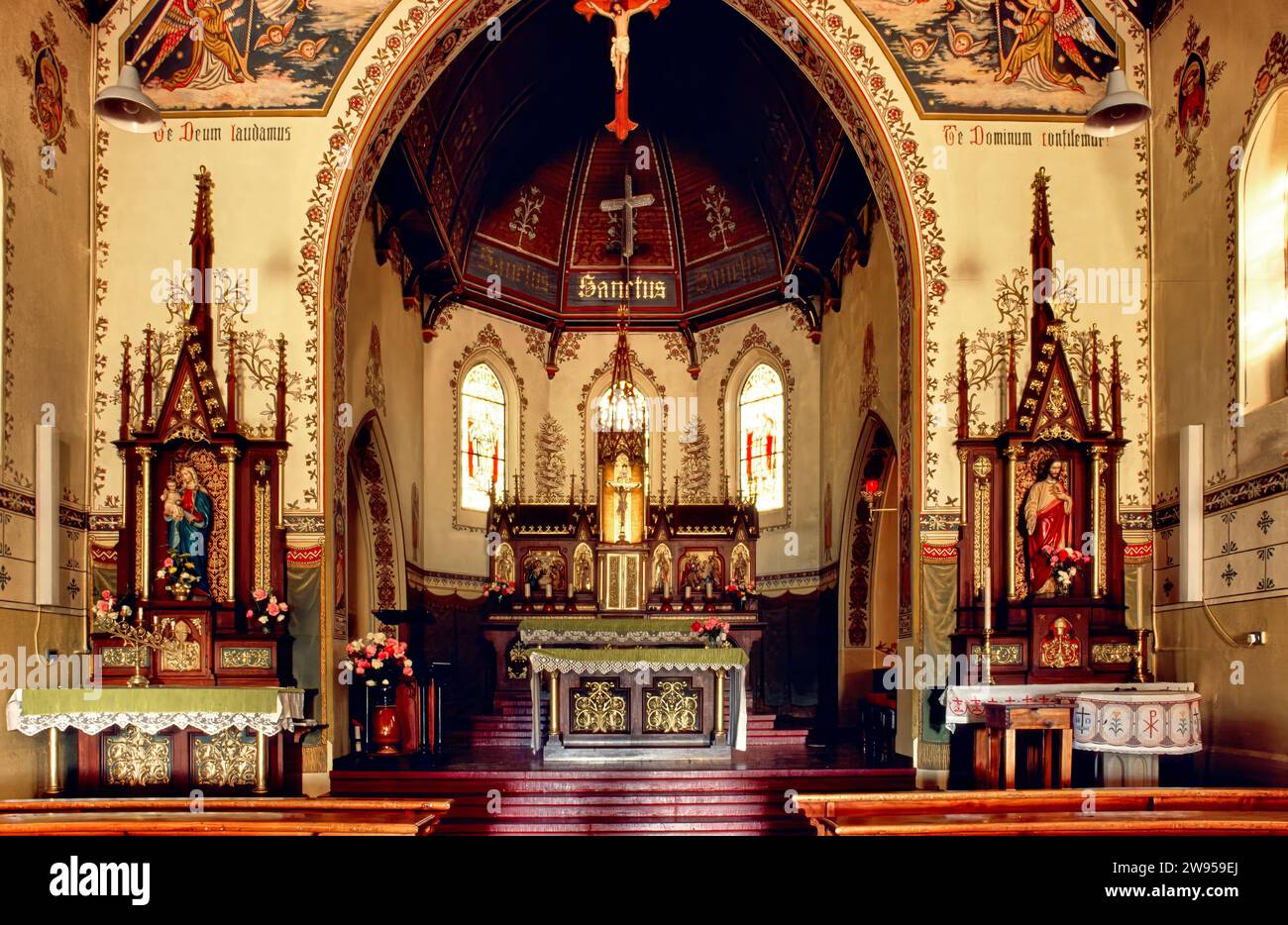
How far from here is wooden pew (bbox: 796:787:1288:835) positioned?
740cm

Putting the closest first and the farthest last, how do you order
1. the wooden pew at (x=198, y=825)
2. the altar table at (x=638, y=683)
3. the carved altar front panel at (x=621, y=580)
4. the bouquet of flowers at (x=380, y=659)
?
the wooden pew at (x=198, y=825) → the bouquet of flowers at (x=380, y=659) → the altar table at (x=638, y=683) → the carved altar front panel at (x=621, y=580)

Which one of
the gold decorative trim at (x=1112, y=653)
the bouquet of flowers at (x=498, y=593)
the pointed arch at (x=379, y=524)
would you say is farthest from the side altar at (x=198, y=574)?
the gold decorative trim at (x=1112, y=653)

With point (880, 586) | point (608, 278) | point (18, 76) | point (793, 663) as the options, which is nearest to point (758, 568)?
point (793, 663)

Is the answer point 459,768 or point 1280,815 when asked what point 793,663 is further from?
point 1280,815

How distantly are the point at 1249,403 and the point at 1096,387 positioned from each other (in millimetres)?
1638

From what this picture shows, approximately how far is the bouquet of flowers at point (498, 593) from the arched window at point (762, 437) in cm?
463

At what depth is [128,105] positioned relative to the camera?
10773 millimetres

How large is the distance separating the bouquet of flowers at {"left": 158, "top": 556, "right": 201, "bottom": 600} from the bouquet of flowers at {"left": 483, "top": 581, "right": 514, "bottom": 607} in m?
7.12

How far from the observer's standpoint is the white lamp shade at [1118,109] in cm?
1029

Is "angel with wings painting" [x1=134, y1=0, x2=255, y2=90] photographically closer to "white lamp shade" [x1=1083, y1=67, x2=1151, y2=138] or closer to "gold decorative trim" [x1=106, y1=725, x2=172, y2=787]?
"gold decorative trim" [x1=106, y1=725, x2=172, y2=787]

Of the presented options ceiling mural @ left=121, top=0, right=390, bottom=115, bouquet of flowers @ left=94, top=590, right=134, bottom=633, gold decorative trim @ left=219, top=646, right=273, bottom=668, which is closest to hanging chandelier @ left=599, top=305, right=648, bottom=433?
ceiling mural @ left=121, top=0, right=390, bottom=115

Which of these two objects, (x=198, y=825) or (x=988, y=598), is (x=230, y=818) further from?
(x=988, y=598)

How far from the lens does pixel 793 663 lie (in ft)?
66.7

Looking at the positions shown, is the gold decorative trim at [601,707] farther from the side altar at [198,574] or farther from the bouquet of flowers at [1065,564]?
the bouquet of flowers at [1065,564]
